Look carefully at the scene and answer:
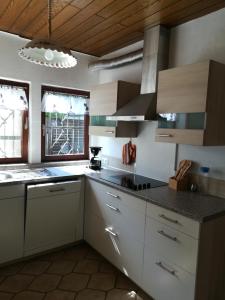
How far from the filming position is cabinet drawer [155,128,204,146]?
5.64 ft

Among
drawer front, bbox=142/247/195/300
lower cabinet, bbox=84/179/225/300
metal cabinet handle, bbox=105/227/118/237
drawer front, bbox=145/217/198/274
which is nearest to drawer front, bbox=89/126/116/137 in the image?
lower cabinet, bbox=84/179/225/300

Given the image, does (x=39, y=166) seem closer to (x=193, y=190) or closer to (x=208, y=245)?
(x=193, y=190)

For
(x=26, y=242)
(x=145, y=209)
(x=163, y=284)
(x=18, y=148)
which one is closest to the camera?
(x=163, y=284)

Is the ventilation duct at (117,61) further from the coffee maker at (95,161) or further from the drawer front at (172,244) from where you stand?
the drawer front at (172,244)

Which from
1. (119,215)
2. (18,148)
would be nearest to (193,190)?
(119,215)

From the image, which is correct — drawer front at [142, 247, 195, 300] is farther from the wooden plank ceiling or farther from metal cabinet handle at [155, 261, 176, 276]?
the wooden plank ceiling

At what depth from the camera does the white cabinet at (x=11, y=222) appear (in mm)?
2145

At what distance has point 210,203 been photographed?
1.78 metres

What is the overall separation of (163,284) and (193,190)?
0.79m

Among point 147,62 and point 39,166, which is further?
point 39,166

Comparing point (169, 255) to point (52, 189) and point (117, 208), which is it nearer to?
point (117, 208)

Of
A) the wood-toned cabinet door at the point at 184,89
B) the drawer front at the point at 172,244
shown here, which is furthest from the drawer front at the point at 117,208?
the wood-toned cabinet door at the point at 184,89

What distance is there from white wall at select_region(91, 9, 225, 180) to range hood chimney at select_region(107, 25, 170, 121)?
0.30 ft

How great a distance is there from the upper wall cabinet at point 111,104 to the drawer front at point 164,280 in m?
1.25
